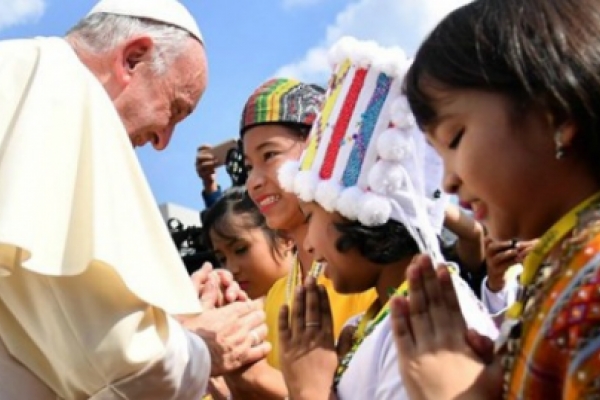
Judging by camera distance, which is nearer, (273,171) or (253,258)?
(273,171)

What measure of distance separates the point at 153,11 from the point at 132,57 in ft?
1.02

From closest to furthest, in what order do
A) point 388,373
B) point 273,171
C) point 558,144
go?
point 558,144, point 388,373, point 273,171

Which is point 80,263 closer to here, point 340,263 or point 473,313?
point 340,263

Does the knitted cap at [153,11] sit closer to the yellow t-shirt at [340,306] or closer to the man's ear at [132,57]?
the man's ear at [132,57]

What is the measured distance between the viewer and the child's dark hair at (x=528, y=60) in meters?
1.49

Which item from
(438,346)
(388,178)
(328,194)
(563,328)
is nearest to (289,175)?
(328,194)

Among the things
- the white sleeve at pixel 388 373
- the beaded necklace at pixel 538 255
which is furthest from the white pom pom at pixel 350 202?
the beaded necklace at pixel 538 255

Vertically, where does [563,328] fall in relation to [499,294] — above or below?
above

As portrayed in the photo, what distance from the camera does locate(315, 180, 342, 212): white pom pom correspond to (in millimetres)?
2410

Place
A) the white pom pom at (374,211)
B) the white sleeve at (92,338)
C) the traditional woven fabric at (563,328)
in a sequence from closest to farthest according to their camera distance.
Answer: the traditional woven fabric at (563,328) < the white sleeve at (92,338) < the white pom pom at (374,211)

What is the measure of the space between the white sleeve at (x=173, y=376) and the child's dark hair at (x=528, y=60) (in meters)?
0.76

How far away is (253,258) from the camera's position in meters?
4.14

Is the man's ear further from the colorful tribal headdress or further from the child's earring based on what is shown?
the child's earring

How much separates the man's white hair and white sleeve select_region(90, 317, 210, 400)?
38.0 inches
